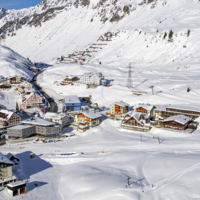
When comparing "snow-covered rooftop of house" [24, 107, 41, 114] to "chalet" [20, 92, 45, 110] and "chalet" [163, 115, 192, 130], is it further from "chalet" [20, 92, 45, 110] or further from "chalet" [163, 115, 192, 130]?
"chalet" [163, 115, 192, 130]

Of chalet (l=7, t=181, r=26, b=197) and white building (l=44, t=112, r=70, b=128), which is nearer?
chalet (l=7, t=181, r=26, b=197)

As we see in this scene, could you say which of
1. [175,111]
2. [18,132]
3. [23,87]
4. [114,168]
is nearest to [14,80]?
[23,87]

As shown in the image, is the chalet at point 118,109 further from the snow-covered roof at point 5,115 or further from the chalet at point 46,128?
the snow-covered roof at point 5,115

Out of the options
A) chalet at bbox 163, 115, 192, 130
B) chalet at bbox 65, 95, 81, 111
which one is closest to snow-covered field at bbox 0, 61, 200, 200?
chalet at bbox 163, 115, 192, 130

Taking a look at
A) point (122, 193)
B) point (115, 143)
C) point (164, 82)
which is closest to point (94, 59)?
point (164, 82)

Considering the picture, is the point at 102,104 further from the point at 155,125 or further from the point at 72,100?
the point at 155,125

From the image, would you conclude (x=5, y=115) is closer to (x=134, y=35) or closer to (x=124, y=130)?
(x=124, y=130)
